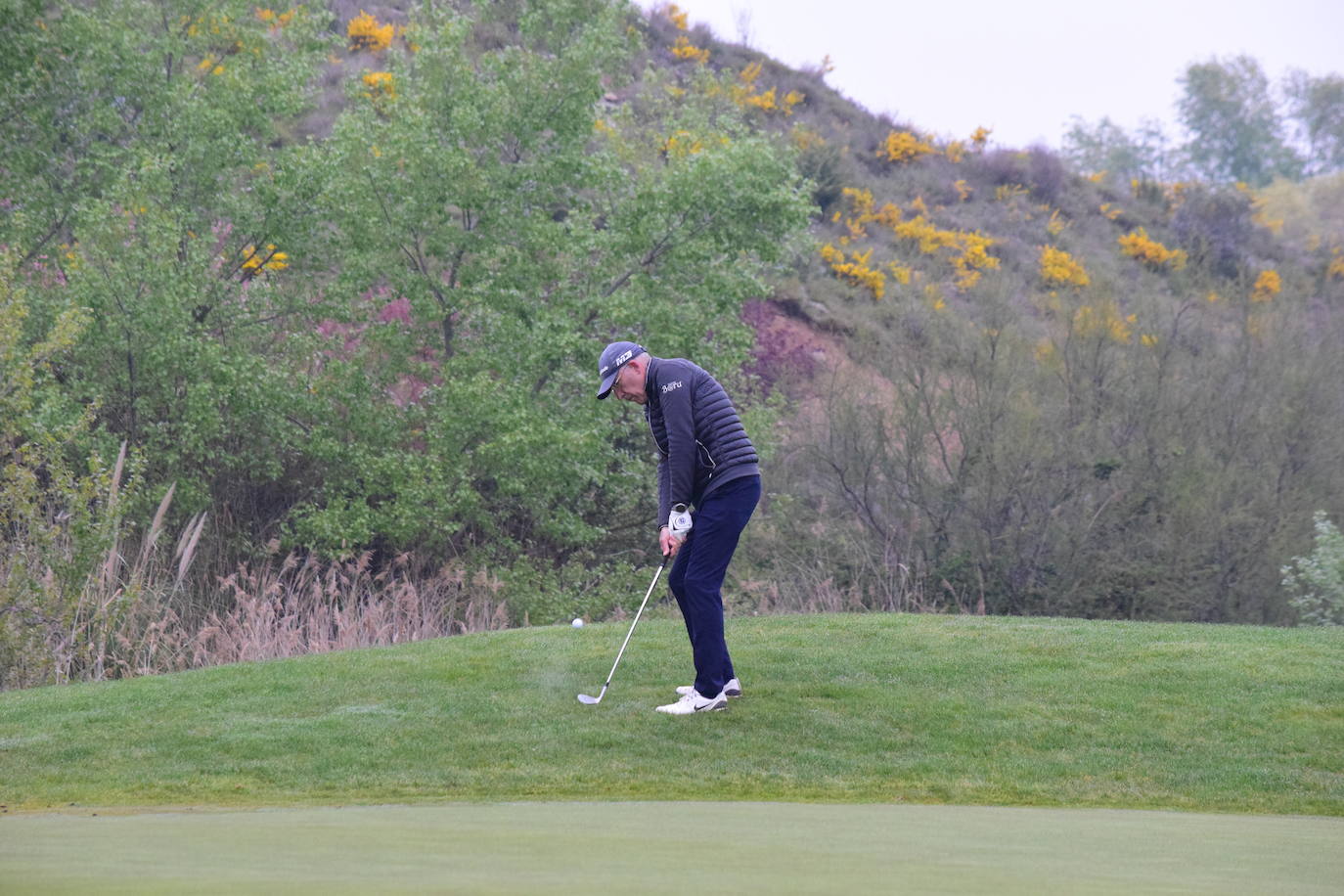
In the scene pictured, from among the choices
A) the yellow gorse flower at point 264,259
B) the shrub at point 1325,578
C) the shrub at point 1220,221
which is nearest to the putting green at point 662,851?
the shrub at point 1325,578

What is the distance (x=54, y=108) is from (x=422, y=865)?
1877 centimetres

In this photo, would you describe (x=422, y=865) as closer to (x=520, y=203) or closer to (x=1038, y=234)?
(x=520, y=203)

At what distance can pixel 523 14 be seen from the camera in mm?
20812

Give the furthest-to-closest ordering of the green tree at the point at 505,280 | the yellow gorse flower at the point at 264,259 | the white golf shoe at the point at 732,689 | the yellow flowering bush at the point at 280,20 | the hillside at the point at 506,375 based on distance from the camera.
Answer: the yellow flowering bush at the point at 280,20, the yellow gorse flower at the point at 264,259, the green tree at the point at 505,280, the hillside at the point at 506,375, the white golf shoe at the point at 732,689

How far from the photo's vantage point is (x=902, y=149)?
168ft

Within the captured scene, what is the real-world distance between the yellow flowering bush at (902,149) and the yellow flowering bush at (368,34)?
17551mm

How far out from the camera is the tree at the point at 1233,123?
85500 millimetres

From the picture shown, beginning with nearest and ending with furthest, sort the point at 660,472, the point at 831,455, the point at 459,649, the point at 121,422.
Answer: the point at 660,472 → the point at 459,649 → the point at 121,422 → the point at 831,455

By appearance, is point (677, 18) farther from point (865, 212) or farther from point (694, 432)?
point (694, 432)

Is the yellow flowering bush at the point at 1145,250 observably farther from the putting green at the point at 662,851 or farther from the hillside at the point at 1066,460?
the putting green at the point at 662,851

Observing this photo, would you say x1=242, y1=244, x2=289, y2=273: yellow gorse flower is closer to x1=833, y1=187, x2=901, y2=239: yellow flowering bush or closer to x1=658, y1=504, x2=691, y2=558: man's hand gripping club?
x1=658, y1=504, x2=691, y2=558: man's hand gripping club

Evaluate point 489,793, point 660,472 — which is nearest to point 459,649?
point 660,472

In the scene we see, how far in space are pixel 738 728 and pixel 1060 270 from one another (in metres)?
36.0

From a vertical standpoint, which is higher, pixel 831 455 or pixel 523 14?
pixel 523 14
